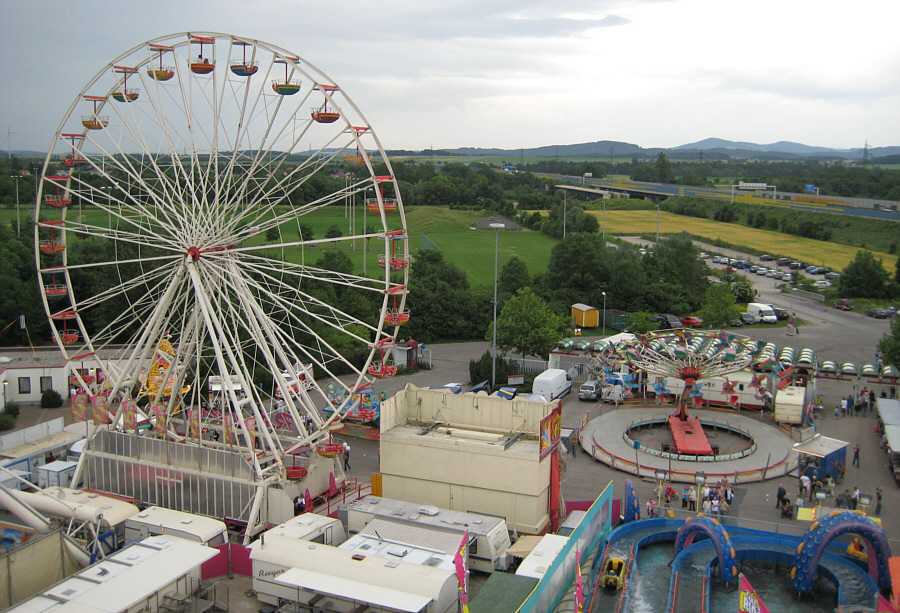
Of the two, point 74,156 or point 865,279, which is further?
point 865,279

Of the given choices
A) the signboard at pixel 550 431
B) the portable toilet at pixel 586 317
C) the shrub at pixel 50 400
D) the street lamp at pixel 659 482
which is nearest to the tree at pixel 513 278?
the portable toilet at pixel 586 317

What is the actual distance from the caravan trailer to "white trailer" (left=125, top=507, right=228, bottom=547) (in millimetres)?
4270

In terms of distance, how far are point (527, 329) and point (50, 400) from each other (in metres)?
28.1

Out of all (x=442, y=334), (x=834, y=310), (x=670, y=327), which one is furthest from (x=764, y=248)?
(x=442, y=334)

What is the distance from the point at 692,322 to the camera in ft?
217

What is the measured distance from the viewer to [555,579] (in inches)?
894

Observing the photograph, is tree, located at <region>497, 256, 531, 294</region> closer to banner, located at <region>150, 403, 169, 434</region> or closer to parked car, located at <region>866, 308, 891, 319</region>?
parked car, located at <region>866, 308, 891, 319</region>

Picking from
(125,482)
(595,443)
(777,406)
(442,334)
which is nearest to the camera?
(125,482)

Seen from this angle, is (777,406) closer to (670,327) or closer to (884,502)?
(884,502)

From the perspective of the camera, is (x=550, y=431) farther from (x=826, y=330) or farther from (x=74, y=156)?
(x=826, y=330)

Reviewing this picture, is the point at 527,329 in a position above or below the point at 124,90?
below

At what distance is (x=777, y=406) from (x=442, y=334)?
29.2 metres

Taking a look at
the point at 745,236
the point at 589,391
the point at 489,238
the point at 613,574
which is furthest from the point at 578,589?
the point at 745,236

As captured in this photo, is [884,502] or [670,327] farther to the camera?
[670,327]
